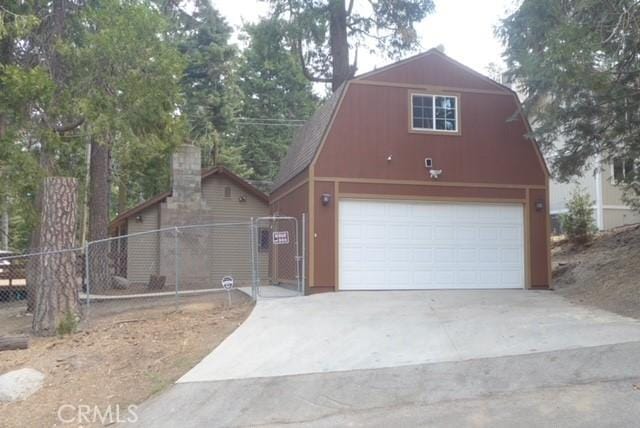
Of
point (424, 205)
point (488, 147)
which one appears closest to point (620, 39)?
point (488, 147)

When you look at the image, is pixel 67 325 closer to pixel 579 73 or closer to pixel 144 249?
pixel 579 73

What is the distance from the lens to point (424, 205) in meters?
13.2

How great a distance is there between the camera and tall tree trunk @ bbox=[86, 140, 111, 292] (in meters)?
17.4

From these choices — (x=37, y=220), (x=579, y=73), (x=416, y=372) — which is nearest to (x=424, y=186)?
(x=579, y=73)

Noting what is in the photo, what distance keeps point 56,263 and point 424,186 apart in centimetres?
764

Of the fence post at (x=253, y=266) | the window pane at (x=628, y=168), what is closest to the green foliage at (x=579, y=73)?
the window pane at (x=628, y=168)

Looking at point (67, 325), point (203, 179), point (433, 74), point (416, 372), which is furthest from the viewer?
point (203, 179)

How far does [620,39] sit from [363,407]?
312 inches

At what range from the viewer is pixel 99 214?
17891 millimetres

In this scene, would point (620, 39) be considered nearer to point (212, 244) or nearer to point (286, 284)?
point (286, 284)

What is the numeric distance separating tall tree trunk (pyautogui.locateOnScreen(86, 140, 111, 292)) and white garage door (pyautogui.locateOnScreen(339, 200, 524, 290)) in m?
8.35

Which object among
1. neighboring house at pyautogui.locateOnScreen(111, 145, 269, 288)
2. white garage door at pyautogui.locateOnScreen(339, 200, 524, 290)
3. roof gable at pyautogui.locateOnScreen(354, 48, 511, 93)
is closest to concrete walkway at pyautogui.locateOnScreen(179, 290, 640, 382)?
white garage door at pyautogui.locateOnScreen(339, 200, 524, 290)

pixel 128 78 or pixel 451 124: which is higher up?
pixel 128 78

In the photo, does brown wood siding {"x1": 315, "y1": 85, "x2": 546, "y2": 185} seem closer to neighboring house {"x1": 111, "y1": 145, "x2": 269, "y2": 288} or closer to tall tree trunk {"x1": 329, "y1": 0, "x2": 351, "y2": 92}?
tall tree trunk {"x1": 329, "y1": 0, "x2": 351, "y2": 92}
